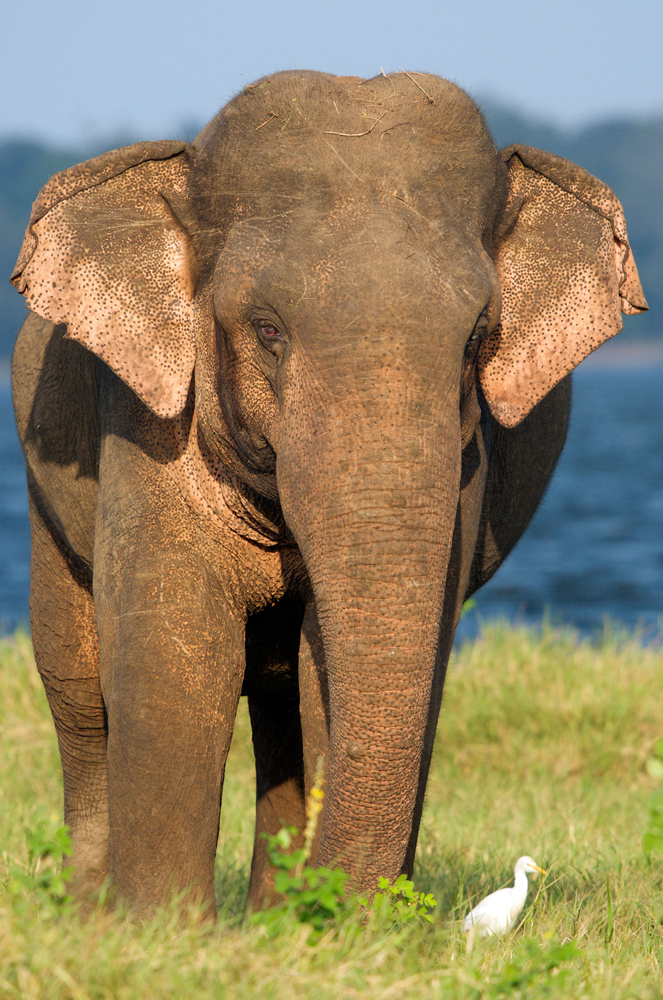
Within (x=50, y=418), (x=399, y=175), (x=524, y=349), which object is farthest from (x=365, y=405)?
(x=50, y=418)

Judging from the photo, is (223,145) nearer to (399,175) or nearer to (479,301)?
(399,175)

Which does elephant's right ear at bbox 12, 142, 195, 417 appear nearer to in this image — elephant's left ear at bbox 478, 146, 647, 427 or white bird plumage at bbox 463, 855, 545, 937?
elephant's left ear at bbox 478, 146, 647, 427

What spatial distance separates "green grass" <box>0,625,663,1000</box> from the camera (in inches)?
94.2

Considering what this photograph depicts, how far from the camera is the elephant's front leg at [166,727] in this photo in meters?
3.29

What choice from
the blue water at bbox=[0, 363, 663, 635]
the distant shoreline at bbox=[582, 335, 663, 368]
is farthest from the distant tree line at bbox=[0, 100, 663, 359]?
the blue water at bbox=[0, 363, 663, 635]

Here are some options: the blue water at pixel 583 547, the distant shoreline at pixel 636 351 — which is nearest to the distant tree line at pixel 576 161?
the distant shoreline at pixel 636 351

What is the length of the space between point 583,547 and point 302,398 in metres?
31.6

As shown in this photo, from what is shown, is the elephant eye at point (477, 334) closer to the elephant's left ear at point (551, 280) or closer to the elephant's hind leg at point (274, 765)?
the elephant's left ear at point (551, 280)

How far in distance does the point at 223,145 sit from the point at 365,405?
2.75ft

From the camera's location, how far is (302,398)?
114 inches

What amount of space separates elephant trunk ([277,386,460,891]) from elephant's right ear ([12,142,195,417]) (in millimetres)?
607

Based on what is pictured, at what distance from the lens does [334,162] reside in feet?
10.0

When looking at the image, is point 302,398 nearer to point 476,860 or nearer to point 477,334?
point 477,334

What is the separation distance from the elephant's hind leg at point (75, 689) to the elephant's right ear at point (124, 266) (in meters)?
1.23
